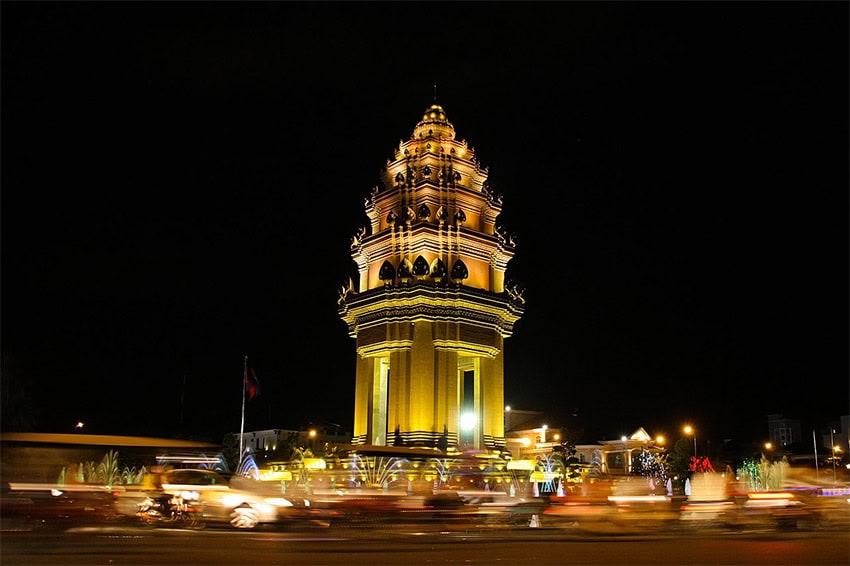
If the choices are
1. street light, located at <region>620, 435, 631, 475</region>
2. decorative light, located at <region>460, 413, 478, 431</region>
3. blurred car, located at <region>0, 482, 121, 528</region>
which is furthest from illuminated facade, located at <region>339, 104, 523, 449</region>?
street light, located at <region>620, 435, 631, 475</region>

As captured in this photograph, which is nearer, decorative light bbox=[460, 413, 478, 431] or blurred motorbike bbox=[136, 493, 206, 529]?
blurred motorbike bbox=[136, 493, 206, 529]

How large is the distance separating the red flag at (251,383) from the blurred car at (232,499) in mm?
27728

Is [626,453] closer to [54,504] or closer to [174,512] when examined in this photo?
[174,512]

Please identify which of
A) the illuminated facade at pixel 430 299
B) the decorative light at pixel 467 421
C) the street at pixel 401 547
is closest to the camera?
the street at pixel 401 547

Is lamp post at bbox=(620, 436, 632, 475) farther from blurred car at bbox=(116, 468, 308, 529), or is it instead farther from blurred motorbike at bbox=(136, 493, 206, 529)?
blurred motorbike at bbox=(136, 493, 206, 529)

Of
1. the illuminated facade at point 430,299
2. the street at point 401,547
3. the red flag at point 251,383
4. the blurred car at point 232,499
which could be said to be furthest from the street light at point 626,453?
the blurred car at point 232,499

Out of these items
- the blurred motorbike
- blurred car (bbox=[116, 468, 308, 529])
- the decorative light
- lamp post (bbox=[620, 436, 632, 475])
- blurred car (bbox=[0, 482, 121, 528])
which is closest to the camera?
blurred car (bbox=[0, 482, 121, 528])

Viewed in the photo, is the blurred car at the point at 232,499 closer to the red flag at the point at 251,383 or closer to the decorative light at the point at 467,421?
the red flag at the point at 251,383

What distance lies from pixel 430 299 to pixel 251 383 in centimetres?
1170

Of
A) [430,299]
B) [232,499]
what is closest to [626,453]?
[430,299]

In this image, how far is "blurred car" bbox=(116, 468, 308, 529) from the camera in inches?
789

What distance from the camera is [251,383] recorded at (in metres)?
49.8

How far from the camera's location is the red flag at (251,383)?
4905cm

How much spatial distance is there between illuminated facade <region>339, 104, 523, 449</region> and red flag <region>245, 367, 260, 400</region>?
18.5 ft
